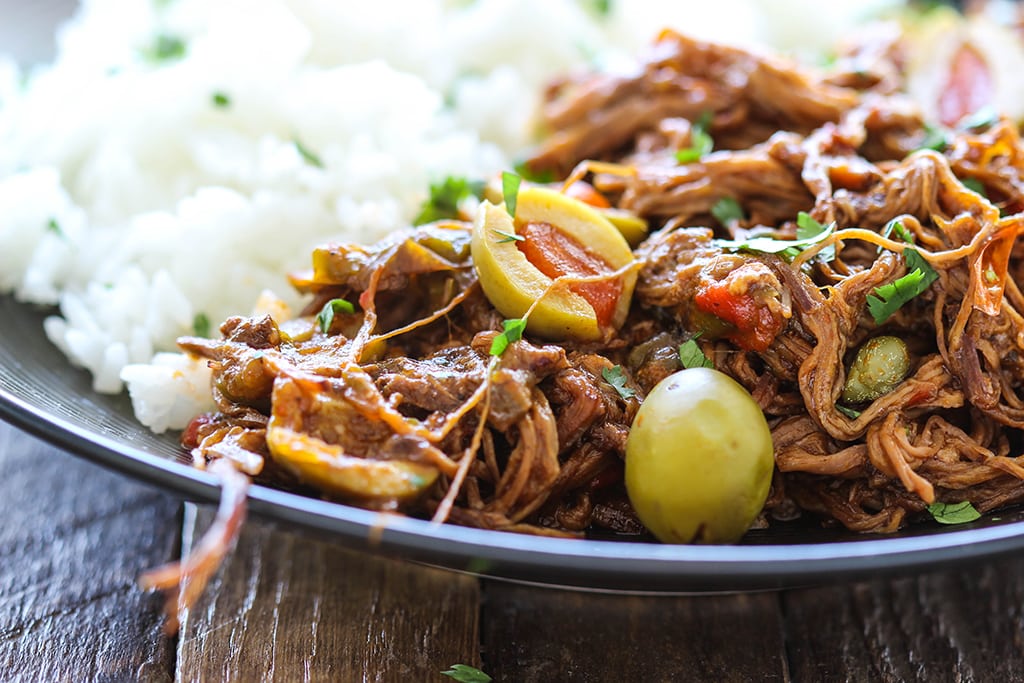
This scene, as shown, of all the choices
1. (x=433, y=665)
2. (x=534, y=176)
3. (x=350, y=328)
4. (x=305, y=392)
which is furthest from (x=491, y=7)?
(x=433, y=665)

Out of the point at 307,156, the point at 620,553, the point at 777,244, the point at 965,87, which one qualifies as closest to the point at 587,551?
the point at 620,553

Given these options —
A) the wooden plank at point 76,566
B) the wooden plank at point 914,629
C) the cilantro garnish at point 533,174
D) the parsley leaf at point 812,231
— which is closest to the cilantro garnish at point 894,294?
the parsley leaf at point 812,231

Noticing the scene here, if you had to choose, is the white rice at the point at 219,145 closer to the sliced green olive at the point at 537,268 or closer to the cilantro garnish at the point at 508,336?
the sliced green olive at the point at 537,268

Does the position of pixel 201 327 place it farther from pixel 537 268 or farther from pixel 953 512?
pixel 953 512

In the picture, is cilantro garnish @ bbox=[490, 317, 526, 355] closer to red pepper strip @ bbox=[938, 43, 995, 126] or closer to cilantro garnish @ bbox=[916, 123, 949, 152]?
cilantro garnish @ bbox=[916, 123, 949, 152]

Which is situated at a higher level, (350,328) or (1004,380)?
(350,328)

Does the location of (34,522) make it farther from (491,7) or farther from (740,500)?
(491,7)
